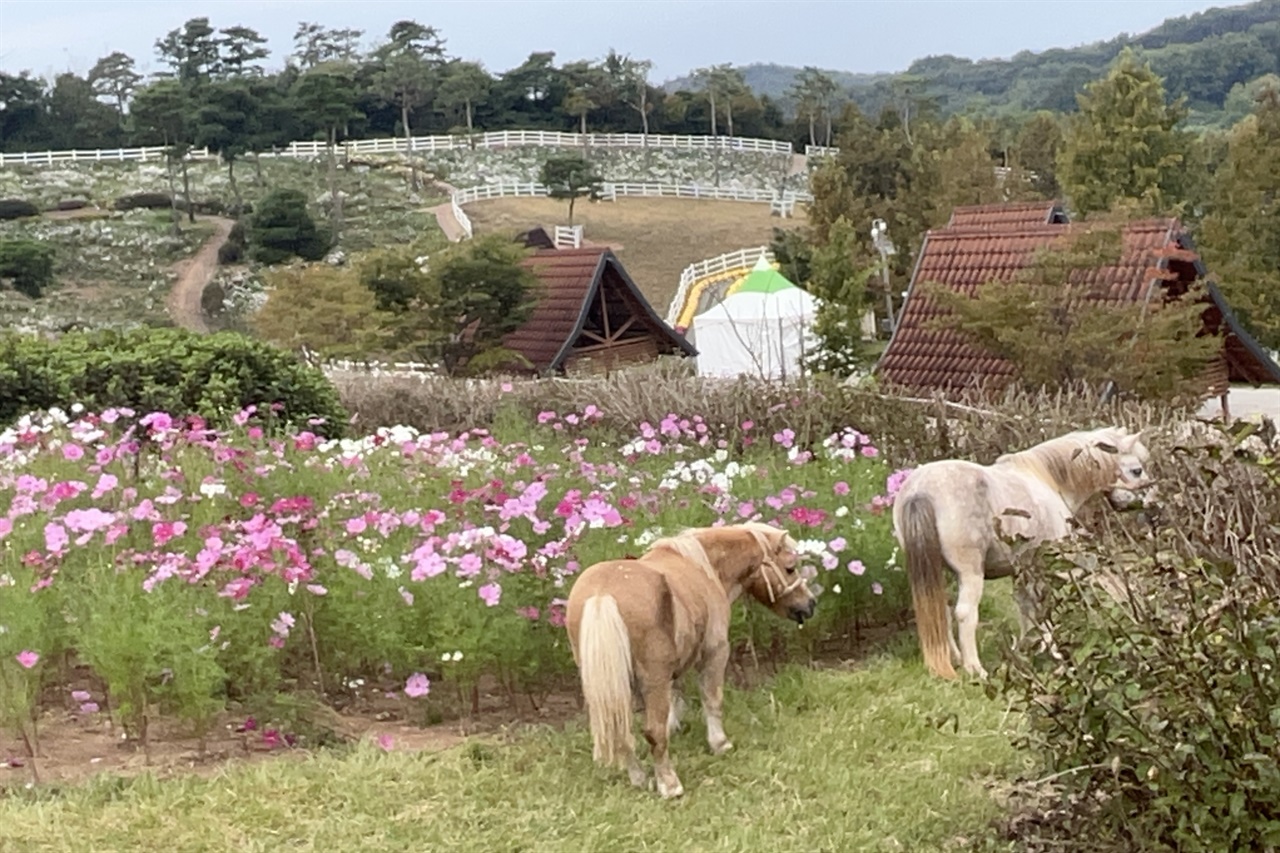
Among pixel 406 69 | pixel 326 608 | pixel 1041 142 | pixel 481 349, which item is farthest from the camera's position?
A: pixel 406 69

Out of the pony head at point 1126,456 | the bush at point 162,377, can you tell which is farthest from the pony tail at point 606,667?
the bush at point 162,377

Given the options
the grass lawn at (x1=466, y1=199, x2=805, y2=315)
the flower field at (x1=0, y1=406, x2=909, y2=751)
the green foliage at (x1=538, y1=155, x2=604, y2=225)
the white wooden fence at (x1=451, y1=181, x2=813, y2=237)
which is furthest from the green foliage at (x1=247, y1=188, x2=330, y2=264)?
the flower field at (x1=0, y1=406, x2=909, y2=751)

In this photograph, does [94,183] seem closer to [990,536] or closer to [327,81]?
[327,81]

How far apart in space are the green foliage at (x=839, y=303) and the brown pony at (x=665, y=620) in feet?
62.8

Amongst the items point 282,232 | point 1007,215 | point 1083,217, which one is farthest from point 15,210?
point 1007,215

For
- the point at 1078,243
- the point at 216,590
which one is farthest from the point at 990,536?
the point at 1078,243

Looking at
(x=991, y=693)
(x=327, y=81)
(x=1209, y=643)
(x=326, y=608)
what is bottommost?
(x=326, y=608)

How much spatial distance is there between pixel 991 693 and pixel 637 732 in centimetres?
173

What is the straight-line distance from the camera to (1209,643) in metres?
3.20

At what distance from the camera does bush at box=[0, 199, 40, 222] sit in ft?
183

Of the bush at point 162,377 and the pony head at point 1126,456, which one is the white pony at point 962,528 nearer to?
the pony head at point 1126,456

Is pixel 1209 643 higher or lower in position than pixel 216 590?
higher

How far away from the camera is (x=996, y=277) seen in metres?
18.0

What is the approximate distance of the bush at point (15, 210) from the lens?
55688 millimetres
